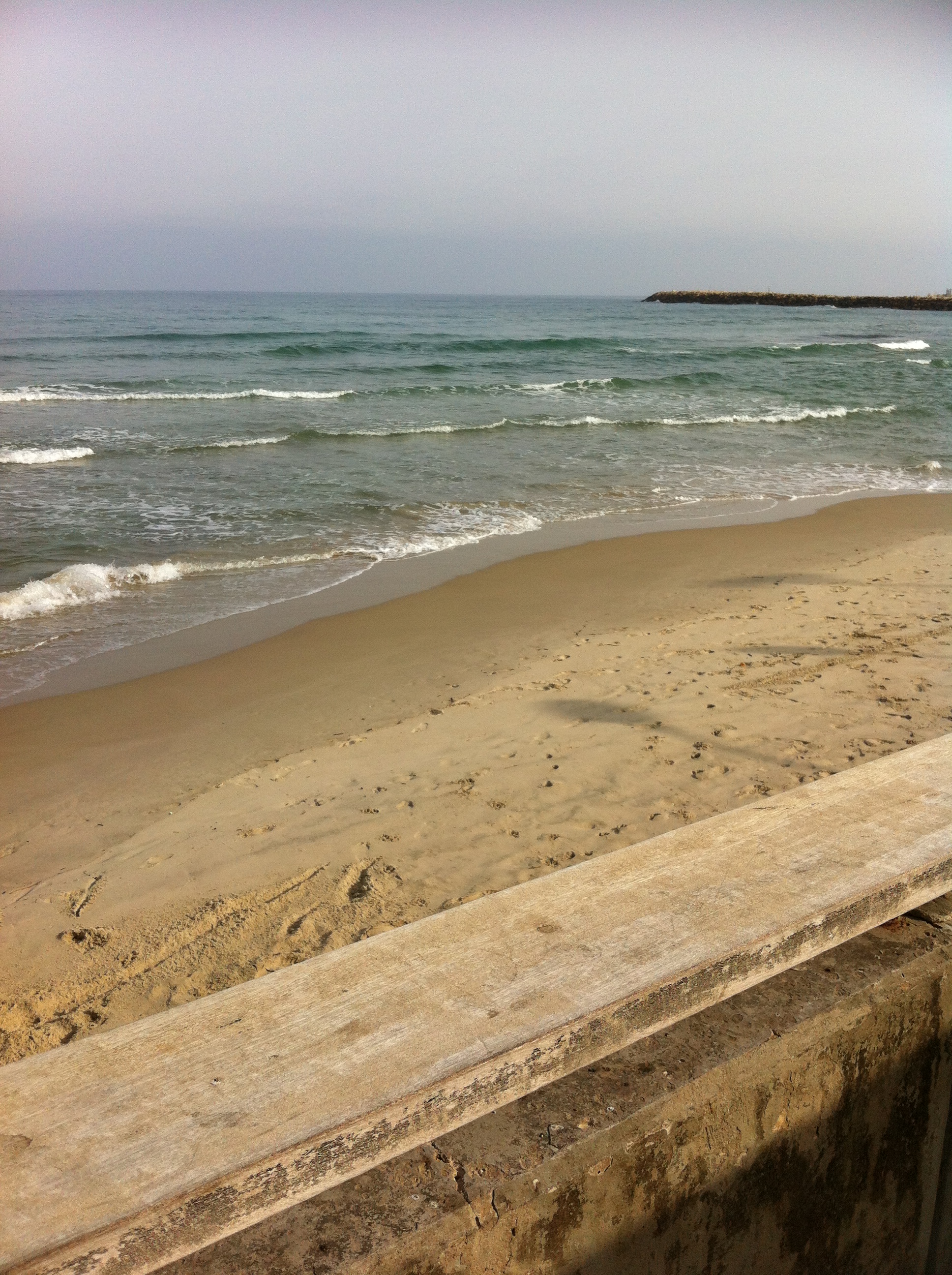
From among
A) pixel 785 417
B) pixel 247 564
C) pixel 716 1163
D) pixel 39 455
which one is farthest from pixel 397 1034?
pixel 785 417

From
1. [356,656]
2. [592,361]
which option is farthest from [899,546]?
[592,361]

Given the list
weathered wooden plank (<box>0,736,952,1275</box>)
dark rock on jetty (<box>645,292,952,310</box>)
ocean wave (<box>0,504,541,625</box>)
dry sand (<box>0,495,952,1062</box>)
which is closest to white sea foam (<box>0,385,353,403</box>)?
ocean wave (<box>0,504,541,625</box>)

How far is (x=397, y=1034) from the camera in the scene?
144 cm

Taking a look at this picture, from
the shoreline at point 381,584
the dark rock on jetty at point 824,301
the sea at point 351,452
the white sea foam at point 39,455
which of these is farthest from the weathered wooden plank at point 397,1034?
the dark rock on jetty at point 824,301

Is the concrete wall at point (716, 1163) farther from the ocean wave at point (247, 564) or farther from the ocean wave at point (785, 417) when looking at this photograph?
the ocean wave at point (785, 417)

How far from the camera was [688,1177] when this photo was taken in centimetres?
152

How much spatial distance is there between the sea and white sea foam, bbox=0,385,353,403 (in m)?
0.12

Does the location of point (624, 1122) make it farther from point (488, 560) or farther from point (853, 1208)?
point (488, 560)

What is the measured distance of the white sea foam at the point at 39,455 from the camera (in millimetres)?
13953

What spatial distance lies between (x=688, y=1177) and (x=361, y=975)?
0.61 m

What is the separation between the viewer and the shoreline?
21.4 feet

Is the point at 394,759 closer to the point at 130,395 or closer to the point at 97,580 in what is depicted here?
the point at 97,580

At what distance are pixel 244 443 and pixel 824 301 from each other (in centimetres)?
8523

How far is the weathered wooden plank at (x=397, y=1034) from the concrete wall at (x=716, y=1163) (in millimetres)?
44
